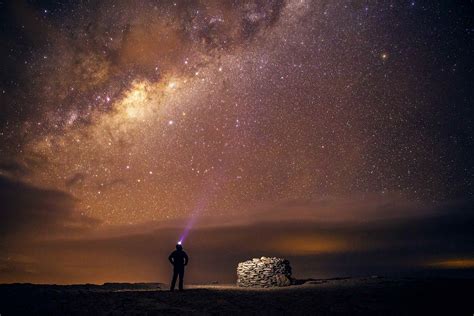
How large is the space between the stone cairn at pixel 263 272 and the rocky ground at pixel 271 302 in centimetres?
506

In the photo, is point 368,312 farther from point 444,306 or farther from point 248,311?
point 248,311

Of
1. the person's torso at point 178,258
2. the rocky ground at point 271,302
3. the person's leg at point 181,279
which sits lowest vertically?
the rocky ground at point 271,302

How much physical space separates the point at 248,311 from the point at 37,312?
225 inches

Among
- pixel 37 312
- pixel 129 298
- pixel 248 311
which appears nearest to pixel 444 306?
pixel 248 311

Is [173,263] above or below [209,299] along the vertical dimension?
above

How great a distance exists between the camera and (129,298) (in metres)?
11.2

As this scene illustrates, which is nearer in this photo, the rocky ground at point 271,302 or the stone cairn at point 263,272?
the rocky ground at point 271,302

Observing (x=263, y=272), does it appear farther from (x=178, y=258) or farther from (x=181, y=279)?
(x=178, y=258)

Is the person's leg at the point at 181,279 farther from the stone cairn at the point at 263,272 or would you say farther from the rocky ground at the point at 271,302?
the stone cairn at the point at 263,272

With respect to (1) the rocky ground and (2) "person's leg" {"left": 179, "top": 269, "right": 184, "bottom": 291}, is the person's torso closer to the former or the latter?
(2) "person's leg" {"left": 179, "top": 269, "right": 184, "bottom": 291}

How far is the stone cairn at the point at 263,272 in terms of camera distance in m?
17.4

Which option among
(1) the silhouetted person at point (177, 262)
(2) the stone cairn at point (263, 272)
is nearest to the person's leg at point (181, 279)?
(1) the silhouetted person at point (177, 262)

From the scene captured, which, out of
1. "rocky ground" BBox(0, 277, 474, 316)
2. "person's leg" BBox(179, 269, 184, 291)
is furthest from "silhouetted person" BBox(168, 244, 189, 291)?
"rocky ground" BBox(0, 277, 474, 316)

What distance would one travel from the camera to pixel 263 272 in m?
17.8
